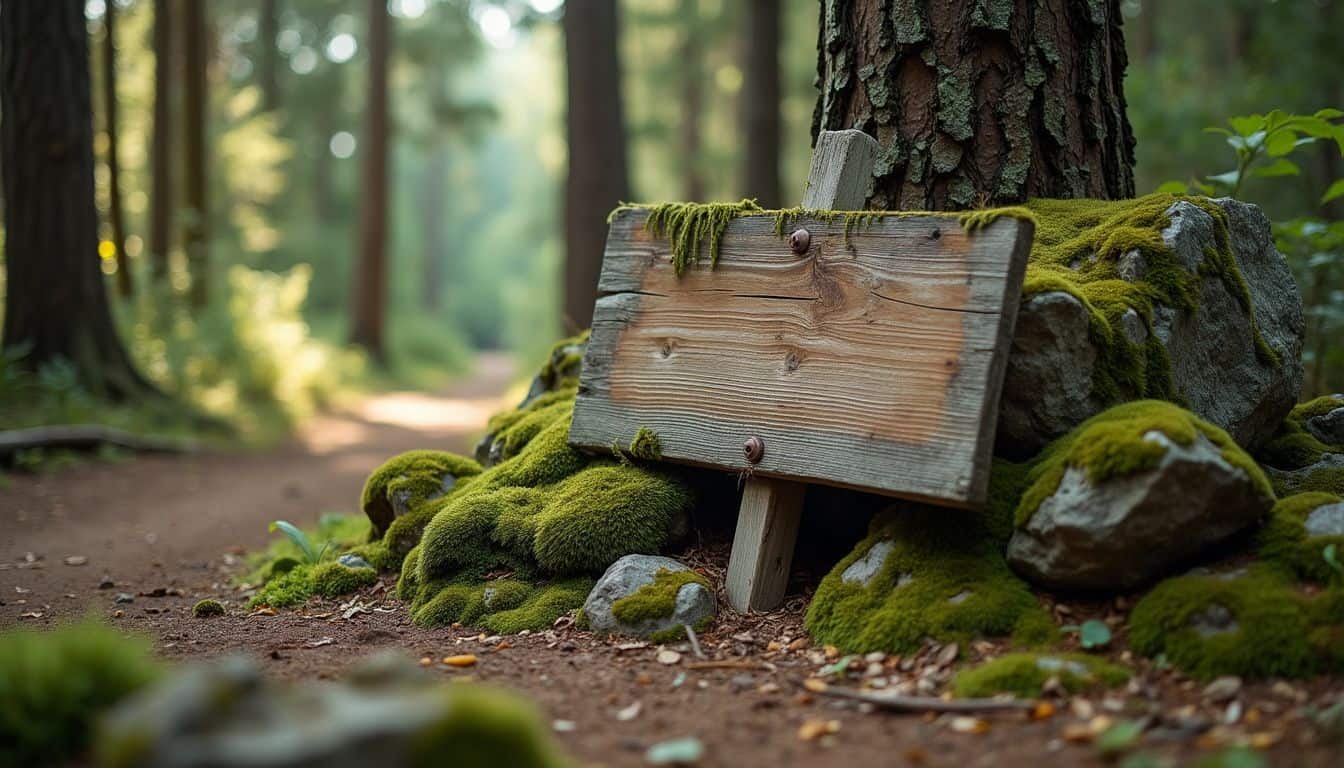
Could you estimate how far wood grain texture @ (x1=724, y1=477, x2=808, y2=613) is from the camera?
4.07 m

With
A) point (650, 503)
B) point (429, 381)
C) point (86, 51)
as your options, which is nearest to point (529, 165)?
point (429, 381)

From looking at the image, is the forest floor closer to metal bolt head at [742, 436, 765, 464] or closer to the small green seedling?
the small green seedling

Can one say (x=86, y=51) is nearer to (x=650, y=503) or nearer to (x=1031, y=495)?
(x=650, y=503)

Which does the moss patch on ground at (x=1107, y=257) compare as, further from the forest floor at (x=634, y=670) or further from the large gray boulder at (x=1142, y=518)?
the forest floor at (x=634, y=670)

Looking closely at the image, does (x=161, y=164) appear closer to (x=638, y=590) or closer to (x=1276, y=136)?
(x=638, y=590)

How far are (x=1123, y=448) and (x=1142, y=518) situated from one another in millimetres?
235

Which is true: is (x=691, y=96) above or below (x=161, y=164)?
above

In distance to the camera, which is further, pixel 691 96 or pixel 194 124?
pixel 691 96

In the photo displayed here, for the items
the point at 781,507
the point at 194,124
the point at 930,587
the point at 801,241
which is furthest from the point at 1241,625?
the point at 194,124

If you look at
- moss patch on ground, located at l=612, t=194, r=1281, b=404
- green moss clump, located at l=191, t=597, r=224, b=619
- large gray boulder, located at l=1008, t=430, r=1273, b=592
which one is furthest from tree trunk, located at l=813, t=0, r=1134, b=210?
green moss clump, located at l=191, t=597, r=224, b=619

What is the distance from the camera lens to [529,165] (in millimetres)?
55688

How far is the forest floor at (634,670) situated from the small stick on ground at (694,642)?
0.13ft

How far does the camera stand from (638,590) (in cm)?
402

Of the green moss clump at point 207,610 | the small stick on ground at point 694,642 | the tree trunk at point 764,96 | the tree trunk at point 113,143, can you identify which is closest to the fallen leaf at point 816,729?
the small stick on ground at point 694,642
